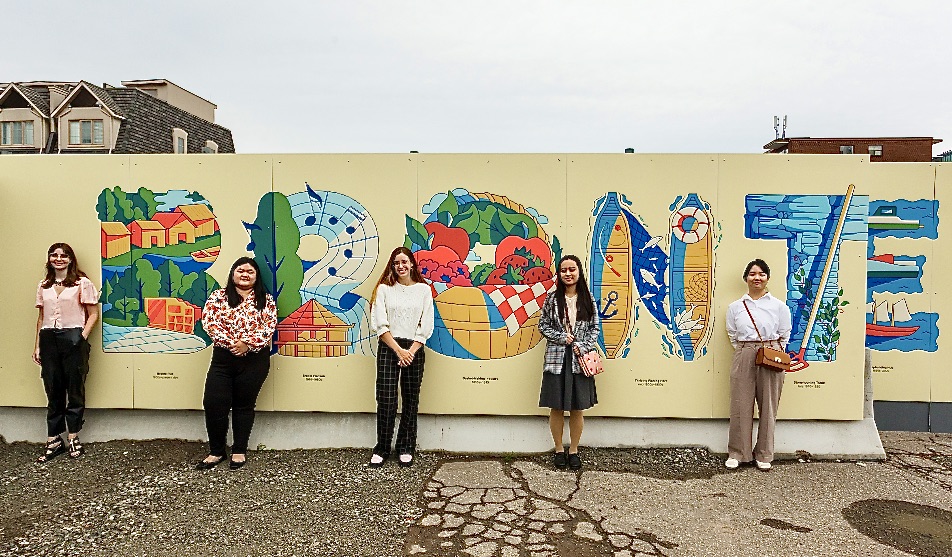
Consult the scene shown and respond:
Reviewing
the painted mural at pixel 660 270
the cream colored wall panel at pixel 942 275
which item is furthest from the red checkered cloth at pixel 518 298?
the cream colored wall panel at pixel 942 275

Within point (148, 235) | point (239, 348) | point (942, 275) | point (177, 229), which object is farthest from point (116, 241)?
point (942, 275)

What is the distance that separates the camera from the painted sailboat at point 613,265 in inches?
175

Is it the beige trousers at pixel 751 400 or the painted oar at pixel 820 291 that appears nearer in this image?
the beige trousers at pixel 751 400

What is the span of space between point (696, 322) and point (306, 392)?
9.80 ft

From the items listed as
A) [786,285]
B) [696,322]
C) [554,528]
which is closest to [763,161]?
[786,285]

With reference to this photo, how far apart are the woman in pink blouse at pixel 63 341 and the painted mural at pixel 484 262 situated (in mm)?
2471

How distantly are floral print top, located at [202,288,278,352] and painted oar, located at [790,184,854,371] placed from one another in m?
3.85

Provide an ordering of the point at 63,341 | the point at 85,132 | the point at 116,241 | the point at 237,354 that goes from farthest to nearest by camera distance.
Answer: the point at 85,132, the point at 116,241, the point at 63,341, the point at 237,354

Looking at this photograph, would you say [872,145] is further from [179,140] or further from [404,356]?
[404,356]

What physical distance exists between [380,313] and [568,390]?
1.40 meters

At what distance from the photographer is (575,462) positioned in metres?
4.21

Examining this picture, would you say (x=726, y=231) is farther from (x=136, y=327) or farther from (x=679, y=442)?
(x=136, y=327)

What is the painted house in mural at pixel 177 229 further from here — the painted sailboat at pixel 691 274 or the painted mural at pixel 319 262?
the painted sailboat at pixel 691 274

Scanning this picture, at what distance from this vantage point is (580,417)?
4.24 meters
